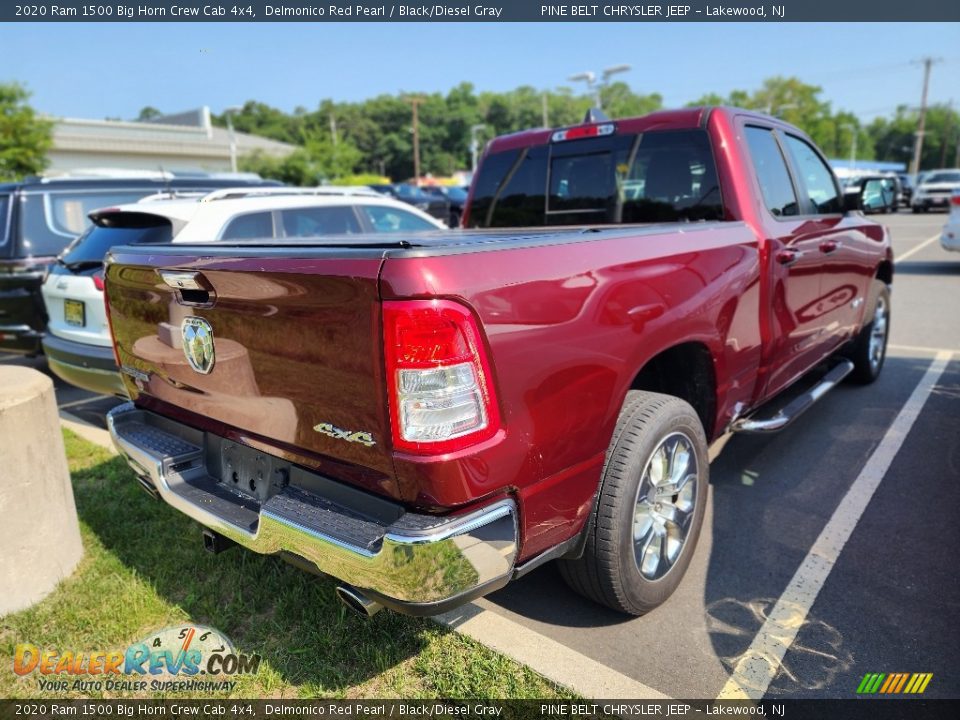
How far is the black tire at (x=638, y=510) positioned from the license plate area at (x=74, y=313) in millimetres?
4059

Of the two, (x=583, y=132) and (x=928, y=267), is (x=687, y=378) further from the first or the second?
(x=928, y=267)

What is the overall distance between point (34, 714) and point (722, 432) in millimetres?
3085

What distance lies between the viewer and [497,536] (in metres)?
1.94

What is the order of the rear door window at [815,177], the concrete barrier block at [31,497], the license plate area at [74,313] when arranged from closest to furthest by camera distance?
1. the concrete barrier block at [31,497]
2. the rear door window at [815,177]
3. the license plate area at [74,313]

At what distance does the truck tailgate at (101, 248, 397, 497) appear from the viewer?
1.89m

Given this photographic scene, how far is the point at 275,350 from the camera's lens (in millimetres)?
2148

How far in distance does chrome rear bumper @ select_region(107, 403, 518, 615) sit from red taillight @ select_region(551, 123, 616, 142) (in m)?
2.83

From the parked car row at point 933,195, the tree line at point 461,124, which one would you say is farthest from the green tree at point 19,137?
the tree line at point 461,124

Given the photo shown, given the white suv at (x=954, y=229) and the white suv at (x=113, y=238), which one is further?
the white suv at (x=954, y=229)

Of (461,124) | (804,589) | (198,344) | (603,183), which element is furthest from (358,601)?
(461,124)

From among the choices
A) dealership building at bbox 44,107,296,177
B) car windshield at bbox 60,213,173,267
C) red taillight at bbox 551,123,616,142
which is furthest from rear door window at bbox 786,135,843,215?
dealership building at bbox 44,107,296,177

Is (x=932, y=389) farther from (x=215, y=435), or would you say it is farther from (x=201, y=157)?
(x=201, y=157)

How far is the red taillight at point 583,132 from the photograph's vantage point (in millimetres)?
4035

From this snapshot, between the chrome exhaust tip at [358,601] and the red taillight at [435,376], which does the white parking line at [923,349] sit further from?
the chrome exhaust tip at [358,601]
